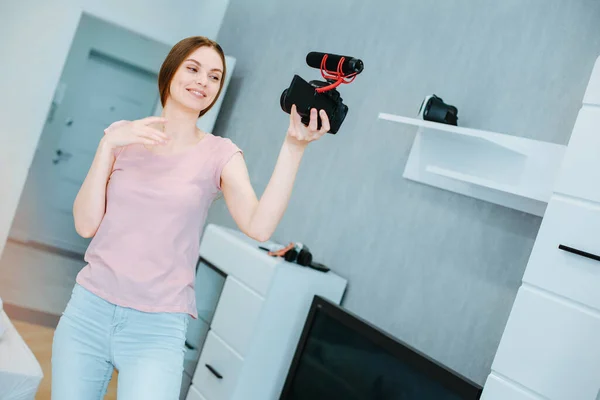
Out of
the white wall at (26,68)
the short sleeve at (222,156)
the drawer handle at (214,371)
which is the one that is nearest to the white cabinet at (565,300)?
the short sleeve at (222,156)

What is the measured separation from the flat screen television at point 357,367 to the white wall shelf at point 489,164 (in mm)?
581

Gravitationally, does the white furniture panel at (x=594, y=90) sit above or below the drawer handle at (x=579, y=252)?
above

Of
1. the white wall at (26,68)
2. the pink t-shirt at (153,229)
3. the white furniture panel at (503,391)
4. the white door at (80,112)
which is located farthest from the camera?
the white door at (80,112)

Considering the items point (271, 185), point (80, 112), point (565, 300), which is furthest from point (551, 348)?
point (80, 112)

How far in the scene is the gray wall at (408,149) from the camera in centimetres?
207

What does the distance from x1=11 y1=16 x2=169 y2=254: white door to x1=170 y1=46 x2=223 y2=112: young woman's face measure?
A: 4.35 m

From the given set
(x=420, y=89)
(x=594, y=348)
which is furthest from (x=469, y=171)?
(x=594, y=348)

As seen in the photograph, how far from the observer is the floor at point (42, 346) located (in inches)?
115

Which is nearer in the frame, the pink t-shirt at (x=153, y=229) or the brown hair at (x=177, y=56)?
the pink t-shirt at (x=153, y=229)

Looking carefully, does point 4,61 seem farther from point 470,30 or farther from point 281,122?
point 470,30

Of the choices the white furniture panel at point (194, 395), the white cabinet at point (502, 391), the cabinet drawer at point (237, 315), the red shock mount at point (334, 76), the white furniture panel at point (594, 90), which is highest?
the white furniture panel at point (594, 90)

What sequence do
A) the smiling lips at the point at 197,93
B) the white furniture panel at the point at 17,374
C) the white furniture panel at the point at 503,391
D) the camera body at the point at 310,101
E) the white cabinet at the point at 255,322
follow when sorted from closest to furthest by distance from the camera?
the camera body at the point at 310,101 → the smiling lips at the point at 197,93 → the white furniture panel at the point at 503,391 → the white furniture panel at the point at 17,374 → the white cabinet at the point at 255,322

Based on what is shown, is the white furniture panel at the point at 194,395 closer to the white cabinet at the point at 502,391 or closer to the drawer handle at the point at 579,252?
the white cabinet at the point at 502,391

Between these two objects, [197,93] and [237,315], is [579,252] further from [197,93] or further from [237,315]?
[237,315]
